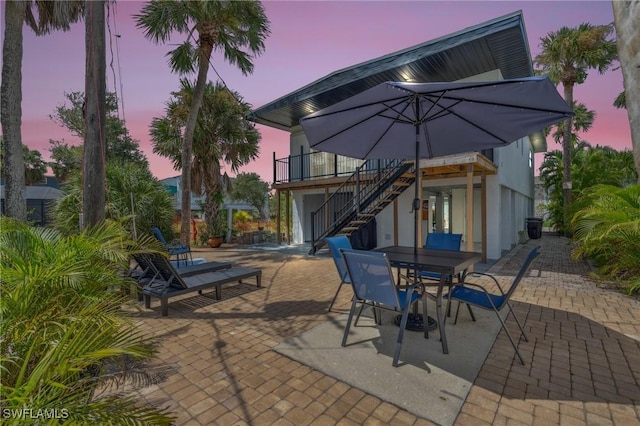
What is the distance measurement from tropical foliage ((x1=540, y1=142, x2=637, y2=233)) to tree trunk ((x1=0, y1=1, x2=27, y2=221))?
19.6 meters

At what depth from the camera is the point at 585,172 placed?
1533 centimetres

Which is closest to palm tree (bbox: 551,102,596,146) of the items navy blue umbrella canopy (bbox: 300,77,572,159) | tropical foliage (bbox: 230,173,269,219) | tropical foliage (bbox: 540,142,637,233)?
tropical foliage (bbox: 540,142,637,233)

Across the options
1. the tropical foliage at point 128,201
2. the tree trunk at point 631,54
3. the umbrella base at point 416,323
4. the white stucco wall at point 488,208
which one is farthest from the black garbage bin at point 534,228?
the tropical foliage at point 128,201

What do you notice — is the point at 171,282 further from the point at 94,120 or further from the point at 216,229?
the point at 216,229

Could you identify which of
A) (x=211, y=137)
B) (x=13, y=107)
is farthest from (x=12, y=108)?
(x=211, y=137)

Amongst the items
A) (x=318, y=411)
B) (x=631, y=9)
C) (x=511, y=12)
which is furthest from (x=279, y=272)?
(x=631, y=9)

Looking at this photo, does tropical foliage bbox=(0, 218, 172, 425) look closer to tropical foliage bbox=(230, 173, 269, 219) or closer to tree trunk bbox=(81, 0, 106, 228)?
tree trunk bbox=(81, 0, 106, 228)

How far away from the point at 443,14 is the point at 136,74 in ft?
26.6

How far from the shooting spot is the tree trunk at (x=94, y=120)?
398 centimetres

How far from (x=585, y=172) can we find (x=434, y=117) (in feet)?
54.8

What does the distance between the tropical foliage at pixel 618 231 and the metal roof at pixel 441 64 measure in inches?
173

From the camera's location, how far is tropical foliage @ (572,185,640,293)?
5.16 m

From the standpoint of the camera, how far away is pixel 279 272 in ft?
23.7

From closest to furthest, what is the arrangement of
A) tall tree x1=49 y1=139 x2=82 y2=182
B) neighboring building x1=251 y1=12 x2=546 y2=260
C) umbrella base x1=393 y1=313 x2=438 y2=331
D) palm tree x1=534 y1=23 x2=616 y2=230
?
1. umbrella base x1=393 y1=313 x2=438 y2=331
2. neighboring building x1=251 y1=12 x2=546 y2=260
3. palm tree x1=534 y1=23 x2=616 y2=230
4. tall tree x1=49 y1=139 x2=82 y2=182
